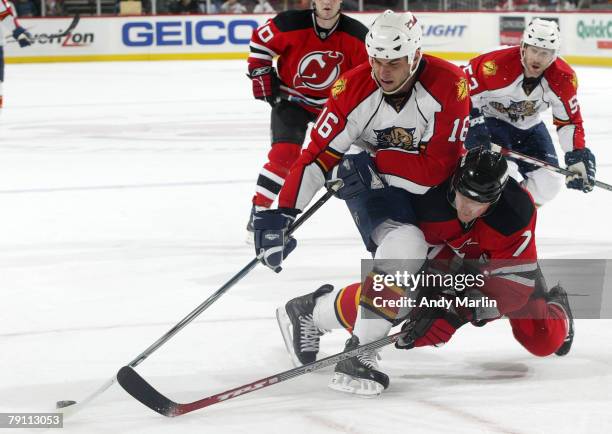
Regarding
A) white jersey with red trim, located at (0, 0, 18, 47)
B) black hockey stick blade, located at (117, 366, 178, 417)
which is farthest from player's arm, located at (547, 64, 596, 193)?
white jersey with red trim, located at (0, 0, 18, 47)

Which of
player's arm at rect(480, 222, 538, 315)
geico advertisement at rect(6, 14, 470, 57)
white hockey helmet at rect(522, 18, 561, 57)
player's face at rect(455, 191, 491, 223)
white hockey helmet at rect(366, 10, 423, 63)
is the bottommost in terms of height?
geico advertisement at rect(6, 14, 470, 57)

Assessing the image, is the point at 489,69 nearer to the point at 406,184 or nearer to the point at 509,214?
the point at 406,184

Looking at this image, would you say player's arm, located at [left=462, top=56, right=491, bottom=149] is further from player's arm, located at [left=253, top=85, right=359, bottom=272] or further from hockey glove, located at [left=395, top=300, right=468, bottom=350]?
hockey glove, located at [left=395, top=300, right=468, bottom=350]

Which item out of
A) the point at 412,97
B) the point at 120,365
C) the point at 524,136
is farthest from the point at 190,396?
the point at 524,136

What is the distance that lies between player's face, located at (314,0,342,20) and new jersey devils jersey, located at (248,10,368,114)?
0.07 metres

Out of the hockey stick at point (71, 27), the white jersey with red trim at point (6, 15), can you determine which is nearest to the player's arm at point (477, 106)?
the white jersey with red trim at point (6, 15)

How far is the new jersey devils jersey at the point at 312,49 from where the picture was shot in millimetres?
4586

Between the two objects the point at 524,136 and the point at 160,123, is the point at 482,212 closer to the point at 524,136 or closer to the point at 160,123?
the point at 524,136

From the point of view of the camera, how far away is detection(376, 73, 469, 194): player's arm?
294 centimetres

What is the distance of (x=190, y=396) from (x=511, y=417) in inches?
31.5

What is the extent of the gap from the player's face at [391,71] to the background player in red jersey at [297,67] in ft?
5.45

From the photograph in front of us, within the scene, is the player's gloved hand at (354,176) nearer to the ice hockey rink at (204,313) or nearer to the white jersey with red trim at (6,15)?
the ice hockey rink at (204,313)

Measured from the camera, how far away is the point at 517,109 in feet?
15.2

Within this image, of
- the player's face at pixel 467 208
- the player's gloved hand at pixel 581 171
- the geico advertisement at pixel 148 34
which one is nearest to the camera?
the player's face at pixel 467 208
